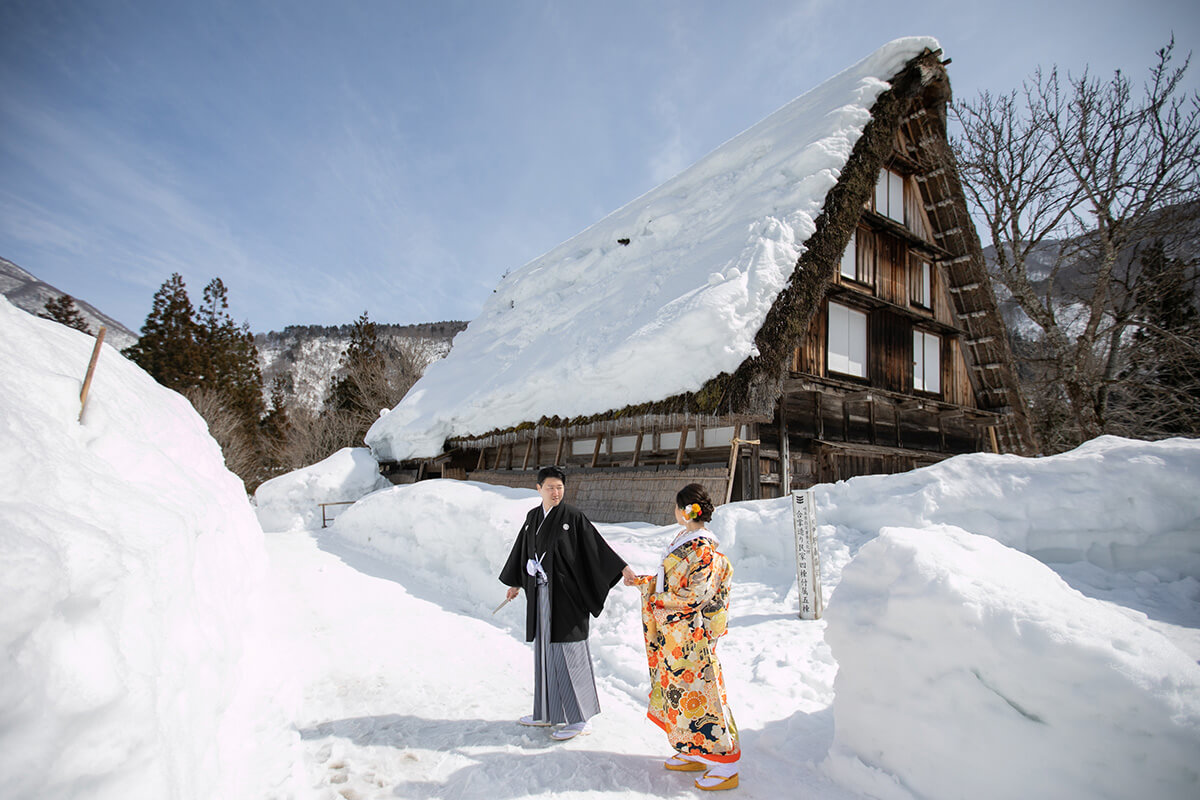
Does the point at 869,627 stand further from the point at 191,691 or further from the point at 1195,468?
the point at 1195,468

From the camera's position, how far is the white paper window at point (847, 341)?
10086mm

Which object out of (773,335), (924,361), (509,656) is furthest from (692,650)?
(924,361)

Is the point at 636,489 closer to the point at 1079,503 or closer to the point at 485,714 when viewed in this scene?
the point at 1079,503

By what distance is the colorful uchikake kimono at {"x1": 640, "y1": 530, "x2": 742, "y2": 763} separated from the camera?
2.94 metres

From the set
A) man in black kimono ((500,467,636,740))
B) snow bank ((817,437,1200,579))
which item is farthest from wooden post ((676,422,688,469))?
man in black kimono ((500,467,636,740))

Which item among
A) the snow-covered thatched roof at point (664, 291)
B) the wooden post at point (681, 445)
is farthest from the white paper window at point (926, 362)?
the wooden post at point (681, 445)

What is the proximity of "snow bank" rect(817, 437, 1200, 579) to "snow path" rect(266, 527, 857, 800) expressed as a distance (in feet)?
6.44

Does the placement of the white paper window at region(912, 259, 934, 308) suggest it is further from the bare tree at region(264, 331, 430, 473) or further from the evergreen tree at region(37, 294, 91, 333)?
the evergreen tree at region(37, 294, 91, 333)

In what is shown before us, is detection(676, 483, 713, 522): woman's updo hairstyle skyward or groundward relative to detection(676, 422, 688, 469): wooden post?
groundward

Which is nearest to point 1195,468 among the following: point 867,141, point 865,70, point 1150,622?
point 1150,622

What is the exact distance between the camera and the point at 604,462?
35.2ft

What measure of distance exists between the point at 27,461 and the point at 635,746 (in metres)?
3.13

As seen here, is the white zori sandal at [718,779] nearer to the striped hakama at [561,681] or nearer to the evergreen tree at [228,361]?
the striped hakama at [561,681]

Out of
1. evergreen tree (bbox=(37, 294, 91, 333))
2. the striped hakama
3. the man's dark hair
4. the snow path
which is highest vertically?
evergreen tree (bbox=(37, 294, 91, 333))
